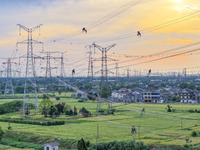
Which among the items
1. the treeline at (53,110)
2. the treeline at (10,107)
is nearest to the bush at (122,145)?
the treeline at (53,110)

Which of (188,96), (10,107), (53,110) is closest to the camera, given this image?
(53,110)

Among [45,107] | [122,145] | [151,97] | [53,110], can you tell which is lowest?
[122,145]

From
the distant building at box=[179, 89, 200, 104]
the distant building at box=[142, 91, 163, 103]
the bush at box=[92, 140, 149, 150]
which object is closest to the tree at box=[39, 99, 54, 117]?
the bush at box=[92, 140, 149, 150]

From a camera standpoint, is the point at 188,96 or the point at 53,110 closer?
the point at 53,110

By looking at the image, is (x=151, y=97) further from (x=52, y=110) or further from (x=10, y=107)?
(x=52, y=110)

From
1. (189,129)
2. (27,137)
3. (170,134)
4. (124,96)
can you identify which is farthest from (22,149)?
(124,96)

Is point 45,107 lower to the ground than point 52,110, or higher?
higher

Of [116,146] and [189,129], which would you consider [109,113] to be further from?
[116,146]

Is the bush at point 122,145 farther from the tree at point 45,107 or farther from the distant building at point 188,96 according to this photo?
the distant building at point 188,96

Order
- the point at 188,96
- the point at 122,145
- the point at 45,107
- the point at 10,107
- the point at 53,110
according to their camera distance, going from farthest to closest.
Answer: the point at 188,96, the point at 10,107, the point at 45,107, the point at 53,110, the point at 122,145

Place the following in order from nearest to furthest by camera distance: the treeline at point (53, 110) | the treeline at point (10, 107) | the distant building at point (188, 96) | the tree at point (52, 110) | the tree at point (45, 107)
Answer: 1. the treeline at point (53, 110)
2. the tree at point (52, 110)
3. the tree at point (45, 107)
4. the treeline at point (10, 107)
5. the distant building at point (188, 96)

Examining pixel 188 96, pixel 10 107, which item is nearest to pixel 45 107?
pixel 10 107
